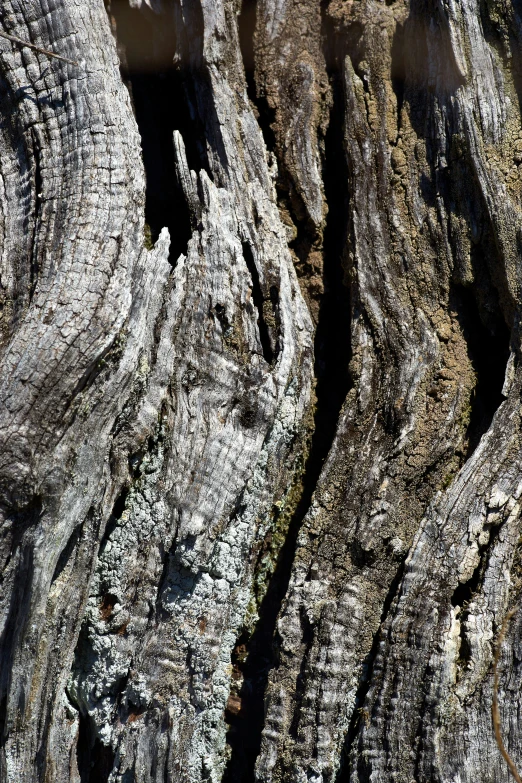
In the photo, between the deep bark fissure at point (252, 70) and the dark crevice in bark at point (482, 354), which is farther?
the deep bark fissure at point (252, 70)

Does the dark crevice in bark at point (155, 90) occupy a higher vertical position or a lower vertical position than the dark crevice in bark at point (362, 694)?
higher

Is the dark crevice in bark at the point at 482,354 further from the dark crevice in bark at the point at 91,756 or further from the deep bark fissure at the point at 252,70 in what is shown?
the dark crevice in bark at the point at 91,756

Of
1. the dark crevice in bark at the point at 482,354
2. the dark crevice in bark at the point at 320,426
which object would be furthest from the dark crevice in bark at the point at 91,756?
the dark crevice in bark at the point at 482,354

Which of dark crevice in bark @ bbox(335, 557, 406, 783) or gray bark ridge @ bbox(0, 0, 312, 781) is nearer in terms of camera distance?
gray bark ridge @ bbox(0, 0, 312, 781)

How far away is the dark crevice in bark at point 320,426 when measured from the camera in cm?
213

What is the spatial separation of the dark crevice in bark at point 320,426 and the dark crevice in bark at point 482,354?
425mm

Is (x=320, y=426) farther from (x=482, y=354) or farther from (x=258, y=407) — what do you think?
(x=482, y=354)

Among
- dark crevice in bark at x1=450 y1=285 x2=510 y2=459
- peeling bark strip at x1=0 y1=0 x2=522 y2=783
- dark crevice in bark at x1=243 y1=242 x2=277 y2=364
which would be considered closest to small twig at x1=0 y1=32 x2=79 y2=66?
→ peeling bark strip at x1=0 y1=0 x2=522 y2=783

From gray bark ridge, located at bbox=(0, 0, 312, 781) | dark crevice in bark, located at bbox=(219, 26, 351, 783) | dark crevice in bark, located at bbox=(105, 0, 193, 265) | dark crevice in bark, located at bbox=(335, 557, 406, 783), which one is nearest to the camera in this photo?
gray bark ridge, located at bbox=(0, 0, 312, 781)

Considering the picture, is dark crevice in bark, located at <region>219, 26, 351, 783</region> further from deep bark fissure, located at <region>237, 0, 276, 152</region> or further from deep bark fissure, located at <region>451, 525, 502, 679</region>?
deep bark fissure, located at <region>451, 525, 502, 679</region>

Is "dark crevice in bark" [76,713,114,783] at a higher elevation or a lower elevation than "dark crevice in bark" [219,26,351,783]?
lower

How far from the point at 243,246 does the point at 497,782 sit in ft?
6.42

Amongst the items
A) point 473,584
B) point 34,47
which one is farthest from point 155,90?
point 473,584

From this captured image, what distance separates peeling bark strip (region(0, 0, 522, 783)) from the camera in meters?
1.92
